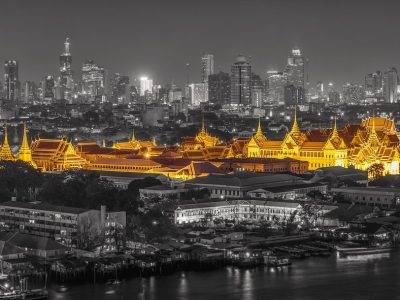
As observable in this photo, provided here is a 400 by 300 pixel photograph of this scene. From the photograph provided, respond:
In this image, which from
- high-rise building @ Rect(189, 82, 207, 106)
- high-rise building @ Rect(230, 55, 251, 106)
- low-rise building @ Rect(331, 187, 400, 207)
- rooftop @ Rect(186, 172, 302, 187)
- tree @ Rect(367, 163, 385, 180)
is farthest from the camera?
high-rise building @ Rect(189, 82, 207, 106)

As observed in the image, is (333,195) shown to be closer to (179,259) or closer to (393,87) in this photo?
(179,259)

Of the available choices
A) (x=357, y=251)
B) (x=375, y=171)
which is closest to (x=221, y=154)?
(x=375, y=171)

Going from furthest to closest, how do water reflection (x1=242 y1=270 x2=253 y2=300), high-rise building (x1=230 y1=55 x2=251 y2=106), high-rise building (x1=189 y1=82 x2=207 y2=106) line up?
high-rise building (x1=189 y1=82 x2=207 y2=106)
high-rise building (x1=230 y1=55 x2=251 y2=106)
water reflection (x1=242 y1=270 x2=253 y2=300)

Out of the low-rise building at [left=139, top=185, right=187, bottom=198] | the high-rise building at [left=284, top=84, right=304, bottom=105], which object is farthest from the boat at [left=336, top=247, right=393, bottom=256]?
the high-rise building at [left=284, top=84, right=304, bottom=105]

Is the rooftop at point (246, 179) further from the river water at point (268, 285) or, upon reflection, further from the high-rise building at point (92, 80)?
the high-rise building at point (92, 80)

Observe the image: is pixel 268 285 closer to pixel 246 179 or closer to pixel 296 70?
pixel 246 179

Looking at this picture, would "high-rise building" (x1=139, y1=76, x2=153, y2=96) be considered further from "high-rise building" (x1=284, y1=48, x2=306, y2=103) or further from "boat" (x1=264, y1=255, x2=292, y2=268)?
"boat" (x1=264, y1=255, x2=292, y2=268)
